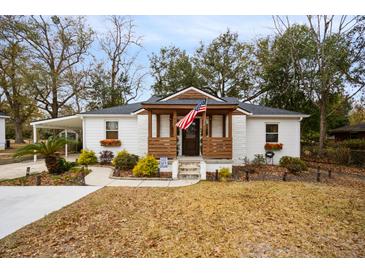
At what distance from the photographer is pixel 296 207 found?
5289 millimetres

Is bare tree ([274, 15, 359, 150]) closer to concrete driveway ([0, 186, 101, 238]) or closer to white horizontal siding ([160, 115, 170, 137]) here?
white horizontal siding ([160, 115, 170, 137])

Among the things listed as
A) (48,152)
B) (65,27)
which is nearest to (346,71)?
(48,152)

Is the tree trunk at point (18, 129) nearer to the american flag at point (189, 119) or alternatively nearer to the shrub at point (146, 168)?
the shrub at point (146, 168)

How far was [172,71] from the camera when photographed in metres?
24.0

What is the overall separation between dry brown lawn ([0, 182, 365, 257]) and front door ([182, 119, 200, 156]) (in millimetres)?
6019

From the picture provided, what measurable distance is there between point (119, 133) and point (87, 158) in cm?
247

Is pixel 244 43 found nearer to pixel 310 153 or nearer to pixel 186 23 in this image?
pixel 310 153

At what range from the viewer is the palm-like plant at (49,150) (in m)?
8.78

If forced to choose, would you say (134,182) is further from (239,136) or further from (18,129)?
(18,129)

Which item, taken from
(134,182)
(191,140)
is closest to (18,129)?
(191,140)

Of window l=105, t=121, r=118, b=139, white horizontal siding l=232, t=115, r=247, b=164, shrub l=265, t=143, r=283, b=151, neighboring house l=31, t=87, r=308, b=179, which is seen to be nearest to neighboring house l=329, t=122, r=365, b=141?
neighboring house l=31, t=87, r=308, b=179

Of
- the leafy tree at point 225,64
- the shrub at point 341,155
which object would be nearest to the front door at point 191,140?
the shrub at point 341,155

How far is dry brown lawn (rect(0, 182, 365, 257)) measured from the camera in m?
3.29

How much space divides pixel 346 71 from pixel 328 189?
12044 mm
